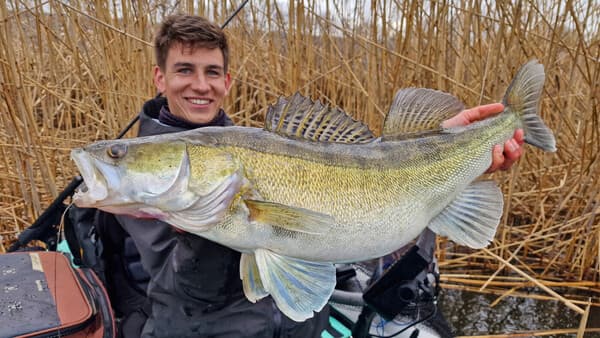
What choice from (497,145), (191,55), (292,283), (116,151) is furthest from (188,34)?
(497,145)

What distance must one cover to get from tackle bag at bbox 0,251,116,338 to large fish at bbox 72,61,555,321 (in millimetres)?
591

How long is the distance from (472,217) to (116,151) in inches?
51.1

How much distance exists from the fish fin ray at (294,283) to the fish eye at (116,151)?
452 mm

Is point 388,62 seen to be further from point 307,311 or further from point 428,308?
point 307,311

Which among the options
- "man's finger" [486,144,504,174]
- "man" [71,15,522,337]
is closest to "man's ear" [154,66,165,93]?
"man" [71,15,522,337]

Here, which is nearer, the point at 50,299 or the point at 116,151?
the point at 116,151

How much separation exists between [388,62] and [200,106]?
69.9 inches

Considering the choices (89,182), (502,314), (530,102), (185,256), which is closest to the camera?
(89,182)

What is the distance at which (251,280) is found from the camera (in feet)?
4.69

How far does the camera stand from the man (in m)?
1.61

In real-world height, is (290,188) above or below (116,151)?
below

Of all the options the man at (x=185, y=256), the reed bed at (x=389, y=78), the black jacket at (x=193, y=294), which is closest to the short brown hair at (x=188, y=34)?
the man at (x=185, y=256)

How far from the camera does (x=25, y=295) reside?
173 cm

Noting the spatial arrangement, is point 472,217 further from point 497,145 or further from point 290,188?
point 290,188
